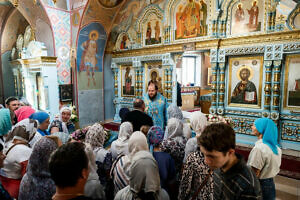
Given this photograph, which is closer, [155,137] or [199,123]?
[155,137]

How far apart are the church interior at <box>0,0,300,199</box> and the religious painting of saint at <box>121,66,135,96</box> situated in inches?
2.0

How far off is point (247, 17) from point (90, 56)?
268 inches

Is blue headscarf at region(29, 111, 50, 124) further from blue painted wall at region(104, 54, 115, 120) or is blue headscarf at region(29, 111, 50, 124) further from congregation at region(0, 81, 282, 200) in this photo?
blue painted wall at region(104, 54, 115, 120)

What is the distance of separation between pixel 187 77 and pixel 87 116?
9.56 meters

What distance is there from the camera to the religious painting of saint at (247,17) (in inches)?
248

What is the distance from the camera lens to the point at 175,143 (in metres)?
2.75

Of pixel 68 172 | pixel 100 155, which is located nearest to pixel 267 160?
pixel 100 155

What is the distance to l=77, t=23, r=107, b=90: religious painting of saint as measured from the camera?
9.16 meters

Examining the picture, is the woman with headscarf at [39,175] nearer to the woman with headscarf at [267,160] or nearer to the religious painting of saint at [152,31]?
the woman with headscarf at [267,160]

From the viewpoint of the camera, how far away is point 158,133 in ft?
8.55

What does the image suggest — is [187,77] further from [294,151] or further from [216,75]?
[294,151]

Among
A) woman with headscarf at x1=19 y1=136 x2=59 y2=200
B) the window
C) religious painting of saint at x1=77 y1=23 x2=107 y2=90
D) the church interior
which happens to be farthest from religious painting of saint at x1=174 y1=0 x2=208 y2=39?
the window

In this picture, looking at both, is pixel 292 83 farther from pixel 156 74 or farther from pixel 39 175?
pixel 39 175

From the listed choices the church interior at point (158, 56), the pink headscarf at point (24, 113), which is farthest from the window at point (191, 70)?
the pink headscarf at point (24, 113)
